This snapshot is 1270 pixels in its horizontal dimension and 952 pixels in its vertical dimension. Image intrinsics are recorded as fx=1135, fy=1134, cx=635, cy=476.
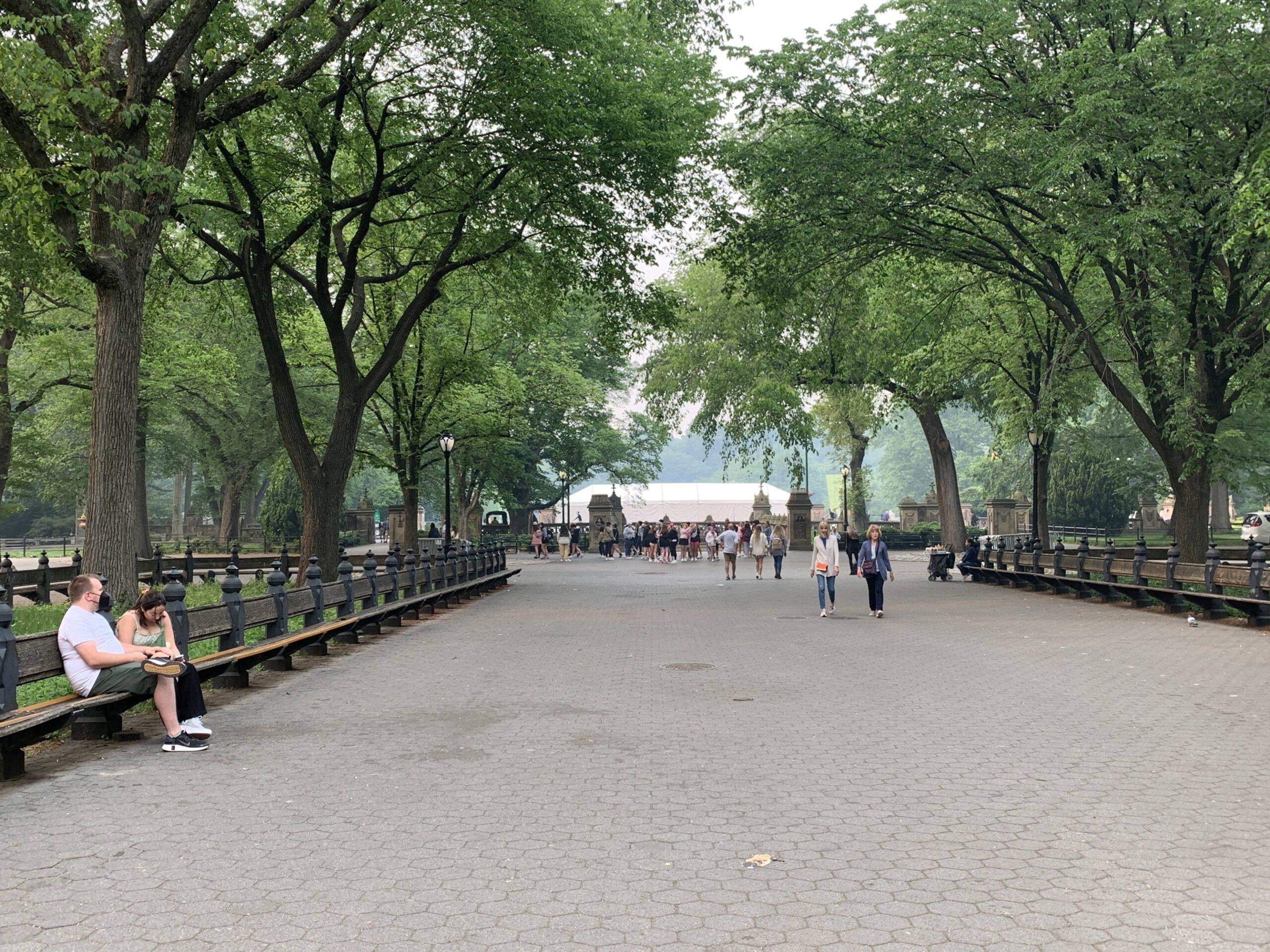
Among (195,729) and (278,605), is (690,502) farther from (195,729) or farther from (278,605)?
(195,729)

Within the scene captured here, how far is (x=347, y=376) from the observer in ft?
73.5

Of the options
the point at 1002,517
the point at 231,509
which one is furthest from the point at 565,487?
the point at 1002,517

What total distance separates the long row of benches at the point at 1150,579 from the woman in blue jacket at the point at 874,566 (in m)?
4.64

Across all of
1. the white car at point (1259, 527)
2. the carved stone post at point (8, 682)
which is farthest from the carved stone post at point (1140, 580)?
the white car at point (1259, 527)

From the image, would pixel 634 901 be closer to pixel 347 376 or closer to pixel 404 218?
pixel 347 376

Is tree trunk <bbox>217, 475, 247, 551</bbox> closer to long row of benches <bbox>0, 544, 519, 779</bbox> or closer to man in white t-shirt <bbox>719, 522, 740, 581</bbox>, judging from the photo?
man in white t-shirt <bbox>719, 522, 740, 581</bbox>

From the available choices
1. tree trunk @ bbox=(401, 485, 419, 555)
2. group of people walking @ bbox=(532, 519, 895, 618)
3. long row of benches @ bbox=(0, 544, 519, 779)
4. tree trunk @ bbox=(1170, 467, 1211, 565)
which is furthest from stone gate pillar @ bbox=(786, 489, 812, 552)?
long row of benches @ bbox=(0, 544, 519, 779)

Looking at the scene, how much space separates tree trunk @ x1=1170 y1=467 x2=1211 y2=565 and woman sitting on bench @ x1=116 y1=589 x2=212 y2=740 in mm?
18635

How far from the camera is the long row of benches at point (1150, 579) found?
53.8 feet

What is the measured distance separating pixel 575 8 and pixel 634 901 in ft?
57.1

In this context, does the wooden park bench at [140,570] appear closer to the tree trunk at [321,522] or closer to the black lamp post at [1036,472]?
the tree trunk at [321,522]

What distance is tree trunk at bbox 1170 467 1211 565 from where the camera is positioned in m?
21.4

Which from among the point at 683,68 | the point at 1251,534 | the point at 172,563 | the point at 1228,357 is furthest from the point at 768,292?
the point at 1251,534

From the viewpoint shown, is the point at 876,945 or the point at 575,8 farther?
the point at 575,8
